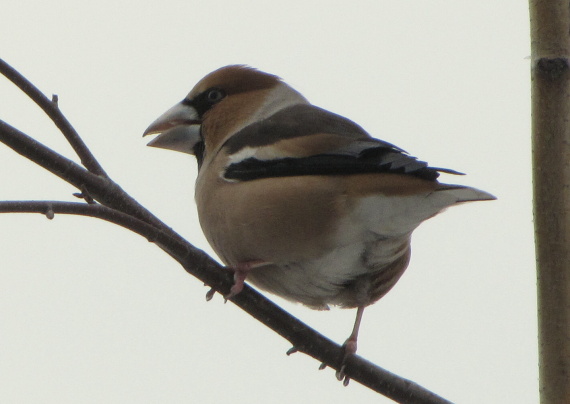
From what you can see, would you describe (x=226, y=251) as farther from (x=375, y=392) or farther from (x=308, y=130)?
(x=375, y=392)

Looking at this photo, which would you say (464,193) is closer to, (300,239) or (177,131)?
(300,239)

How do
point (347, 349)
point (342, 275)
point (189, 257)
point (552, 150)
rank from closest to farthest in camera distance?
point (552, 150), point (189, 257), point (347, 349), point (342, 275)

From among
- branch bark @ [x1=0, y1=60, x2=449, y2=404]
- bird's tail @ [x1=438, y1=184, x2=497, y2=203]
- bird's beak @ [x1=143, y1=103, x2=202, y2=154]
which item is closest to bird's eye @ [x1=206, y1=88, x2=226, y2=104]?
bird's beak @ [x1=143, y1=103, x2=202, y2=154]

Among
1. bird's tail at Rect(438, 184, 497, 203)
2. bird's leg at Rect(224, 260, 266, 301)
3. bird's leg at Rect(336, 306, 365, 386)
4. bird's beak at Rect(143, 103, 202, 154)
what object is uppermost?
bird's beak at Rect(143, 103, 202, 154)

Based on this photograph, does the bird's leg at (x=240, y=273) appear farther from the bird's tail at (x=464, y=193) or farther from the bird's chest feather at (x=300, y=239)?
the bird's tail at (x=464, y=193)

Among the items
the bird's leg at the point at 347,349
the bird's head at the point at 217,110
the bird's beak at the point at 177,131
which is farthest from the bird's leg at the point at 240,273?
the bird's beak at the point at 177,131

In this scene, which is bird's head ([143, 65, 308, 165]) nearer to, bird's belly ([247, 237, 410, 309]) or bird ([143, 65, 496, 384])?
bird ([143, 65, 496, 384])

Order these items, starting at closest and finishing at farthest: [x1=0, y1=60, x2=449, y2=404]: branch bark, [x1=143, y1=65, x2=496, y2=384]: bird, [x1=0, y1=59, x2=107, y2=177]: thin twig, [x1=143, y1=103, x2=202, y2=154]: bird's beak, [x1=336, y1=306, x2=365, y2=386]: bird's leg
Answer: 1. [x1=0, y1=60, x2=449, y2=404]: branch bark
2. [x1=0, y1=59, x2=107, y2=177]: thin twig
3. [x1=336, y1=306, x2=365, y2=386]: bird's leg
4. [x1=143, y1=65, x2=496, y2=384]: bird
5. [x1=143, y1=103, x2=202, y2=154]: bird's beak

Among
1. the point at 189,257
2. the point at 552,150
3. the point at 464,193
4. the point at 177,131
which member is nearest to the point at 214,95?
the point at 177,131
